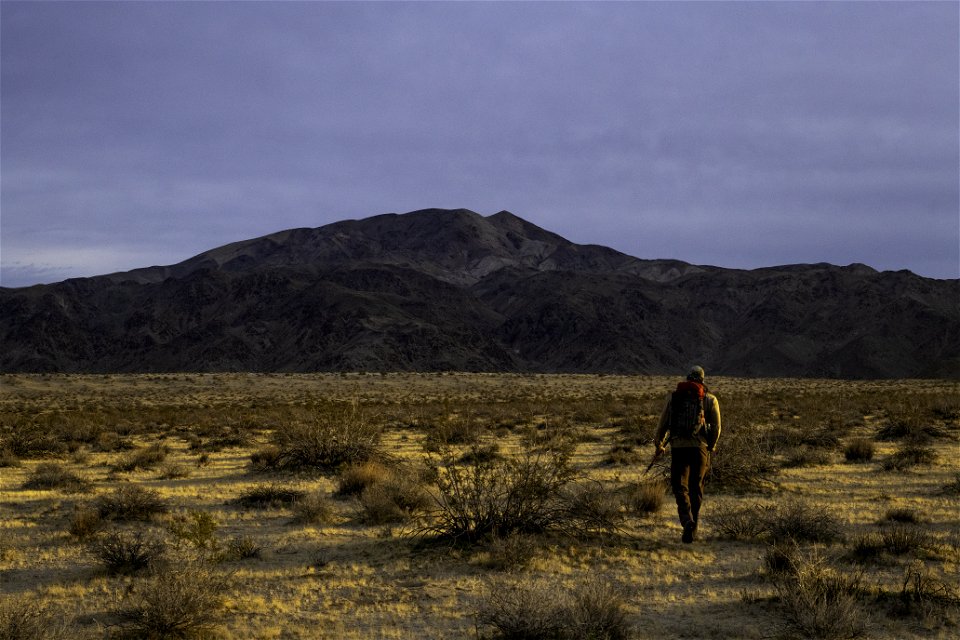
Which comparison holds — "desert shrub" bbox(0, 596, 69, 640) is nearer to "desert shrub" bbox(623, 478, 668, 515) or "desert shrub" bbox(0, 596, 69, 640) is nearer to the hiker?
the hiker

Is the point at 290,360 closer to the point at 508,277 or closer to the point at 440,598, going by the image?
the point at 508,277

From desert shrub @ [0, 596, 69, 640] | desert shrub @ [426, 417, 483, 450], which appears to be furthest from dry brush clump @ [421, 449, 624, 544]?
desert shrub @ [426, 417, 483, 450]

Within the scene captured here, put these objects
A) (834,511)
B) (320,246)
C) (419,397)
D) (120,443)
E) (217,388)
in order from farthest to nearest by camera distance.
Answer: (320,246) → (217,388) → (419,397) → (120,443) → (834,511)

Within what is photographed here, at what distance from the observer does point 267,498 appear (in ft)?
35.6

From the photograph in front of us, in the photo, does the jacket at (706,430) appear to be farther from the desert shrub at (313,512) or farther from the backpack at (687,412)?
the desert shrub at (313,512)

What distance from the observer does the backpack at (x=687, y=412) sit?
26.2 ft

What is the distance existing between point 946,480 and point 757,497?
4285mm

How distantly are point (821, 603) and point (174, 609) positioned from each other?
17.2 feet

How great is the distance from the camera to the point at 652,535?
852 centimetres

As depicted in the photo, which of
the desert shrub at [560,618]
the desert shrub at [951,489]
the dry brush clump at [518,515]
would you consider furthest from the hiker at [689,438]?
the desert shrub at [951,489]

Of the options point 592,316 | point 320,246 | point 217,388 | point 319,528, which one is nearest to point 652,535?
point 319,528

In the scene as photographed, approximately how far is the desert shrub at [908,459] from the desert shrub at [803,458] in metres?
1.12

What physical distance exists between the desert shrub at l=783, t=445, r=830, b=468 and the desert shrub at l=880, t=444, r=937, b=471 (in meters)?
1.12

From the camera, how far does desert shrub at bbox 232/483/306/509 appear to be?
1067 centimetres
